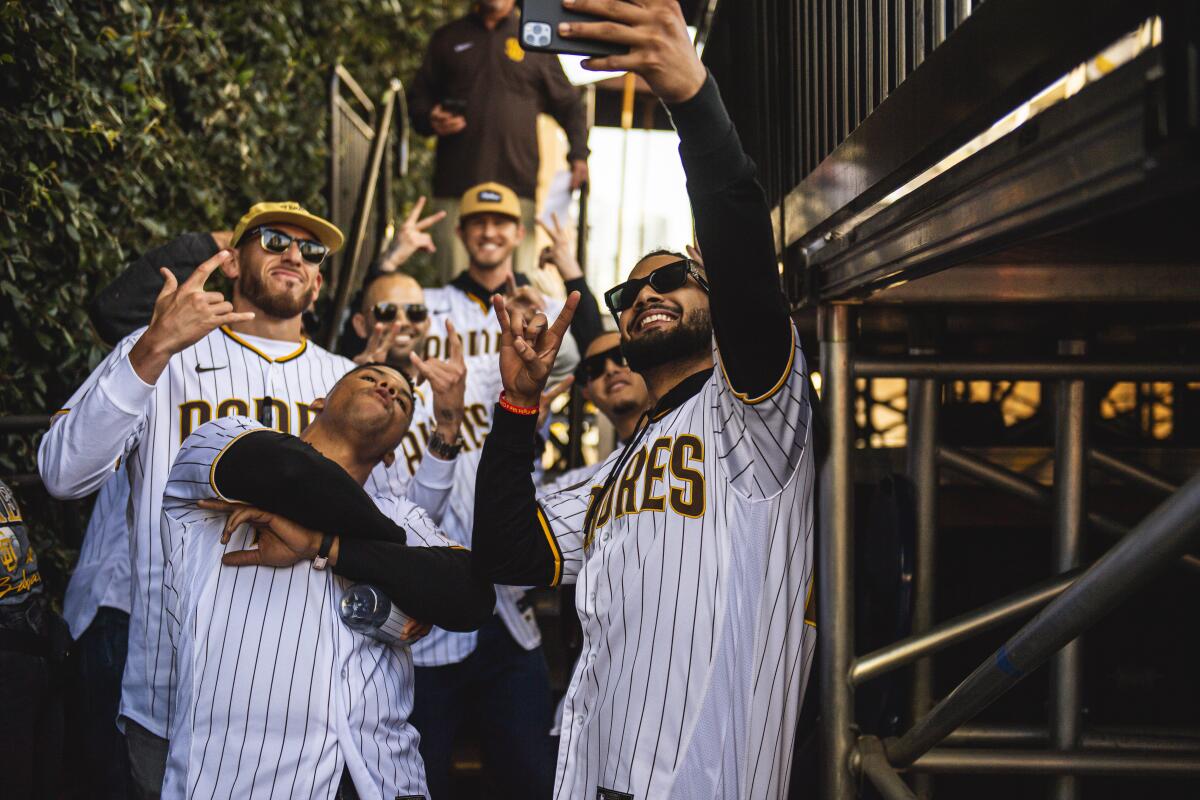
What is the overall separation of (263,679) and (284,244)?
158cm

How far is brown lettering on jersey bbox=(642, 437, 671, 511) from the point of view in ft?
7.77

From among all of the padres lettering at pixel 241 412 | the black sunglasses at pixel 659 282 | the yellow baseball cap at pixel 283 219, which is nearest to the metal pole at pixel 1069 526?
the black sunglasses at pixel 659 282

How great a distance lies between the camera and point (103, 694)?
10.1 feet

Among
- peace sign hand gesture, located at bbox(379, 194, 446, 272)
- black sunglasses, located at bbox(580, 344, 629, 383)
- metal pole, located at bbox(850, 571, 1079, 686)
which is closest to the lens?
metal pole, located at bbox(850, 571, 1079, 686)

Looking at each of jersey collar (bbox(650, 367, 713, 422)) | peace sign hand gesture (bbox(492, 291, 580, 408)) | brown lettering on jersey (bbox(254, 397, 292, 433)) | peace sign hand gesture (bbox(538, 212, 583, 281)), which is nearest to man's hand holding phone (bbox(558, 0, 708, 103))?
peace sign hand gesture (bbox(492, 291, 580, 408))

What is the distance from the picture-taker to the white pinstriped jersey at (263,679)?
244cm

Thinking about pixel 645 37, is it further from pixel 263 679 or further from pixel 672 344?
pixel 263 679

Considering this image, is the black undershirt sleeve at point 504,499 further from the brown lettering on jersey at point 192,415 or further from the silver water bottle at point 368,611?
the brown lettering on jersey at point 192,415

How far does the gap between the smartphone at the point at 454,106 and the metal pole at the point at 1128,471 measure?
4212 millimetres

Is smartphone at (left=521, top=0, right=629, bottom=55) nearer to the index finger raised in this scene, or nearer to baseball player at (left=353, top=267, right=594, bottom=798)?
the index finger raised

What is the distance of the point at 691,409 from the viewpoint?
2484 mm

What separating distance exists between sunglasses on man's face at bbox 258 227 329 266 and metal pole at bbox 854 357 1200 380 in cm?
202

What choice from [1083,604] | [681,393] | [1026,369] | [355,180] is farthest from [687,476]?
[355,180]

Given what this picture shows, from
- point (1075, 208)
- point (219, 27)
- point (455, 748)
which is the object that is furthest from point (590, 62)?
point (219, 27)
